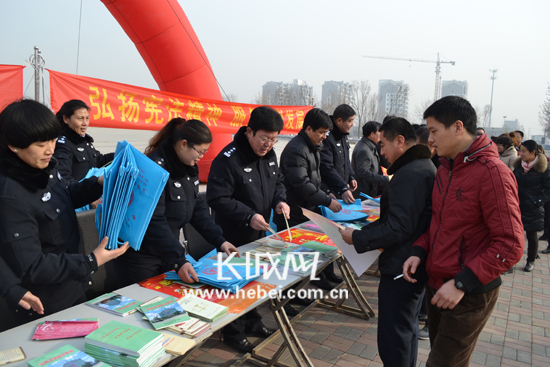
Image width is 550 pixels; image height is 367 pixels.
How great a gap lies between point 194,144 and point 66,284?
38.1 inches

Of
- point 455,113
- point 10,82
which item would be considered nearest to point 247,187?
point 455,113

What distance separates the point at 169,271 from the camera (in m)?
2.17

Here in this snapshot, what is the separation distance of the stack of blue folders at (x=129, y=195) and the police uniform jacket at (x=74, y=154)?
1840 mm

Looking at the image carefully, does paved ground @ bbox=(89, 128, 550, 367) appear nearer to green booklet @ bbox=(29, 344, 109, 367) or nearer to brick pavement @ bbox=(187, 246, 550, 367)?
brick pavement @ bbox=(187, 246, 550, 367)

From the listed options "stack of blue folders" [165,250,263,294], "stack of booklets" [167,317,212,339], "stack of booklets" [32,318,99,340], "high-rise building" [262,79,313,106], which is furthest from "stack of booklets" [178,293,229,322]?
"high-rise building" [262,79,313,106]

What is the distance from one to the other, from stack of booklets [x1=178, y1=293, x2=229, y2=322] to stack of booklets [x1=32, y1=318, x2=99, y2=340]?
38cm

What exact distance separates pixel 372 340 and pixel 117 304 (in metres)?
2.17

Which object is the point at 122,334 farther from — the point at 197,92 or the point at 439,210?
the point at 197,92

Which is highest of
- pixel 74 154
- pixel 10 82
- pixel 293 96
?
pixel 293 96

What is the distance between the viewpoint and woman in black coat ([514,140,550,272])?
491 centimetres

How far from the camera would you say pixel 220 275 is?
2.08 metres

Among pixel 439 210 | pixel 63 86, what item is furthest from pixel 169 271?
pixel 63 86

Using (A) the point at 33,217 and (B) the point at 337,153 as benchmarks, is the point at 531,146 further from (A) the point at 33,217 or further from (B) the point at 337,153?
(A) the point at 33,217

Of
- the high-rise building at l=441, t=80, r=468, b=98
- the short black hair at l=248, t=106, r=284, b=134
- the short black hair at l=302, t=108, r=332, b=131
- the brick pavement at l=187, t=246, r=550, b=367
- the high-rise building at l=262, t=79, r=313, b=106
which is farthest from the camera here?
the high-rise building at l=441, t=80, r=468, b=98
